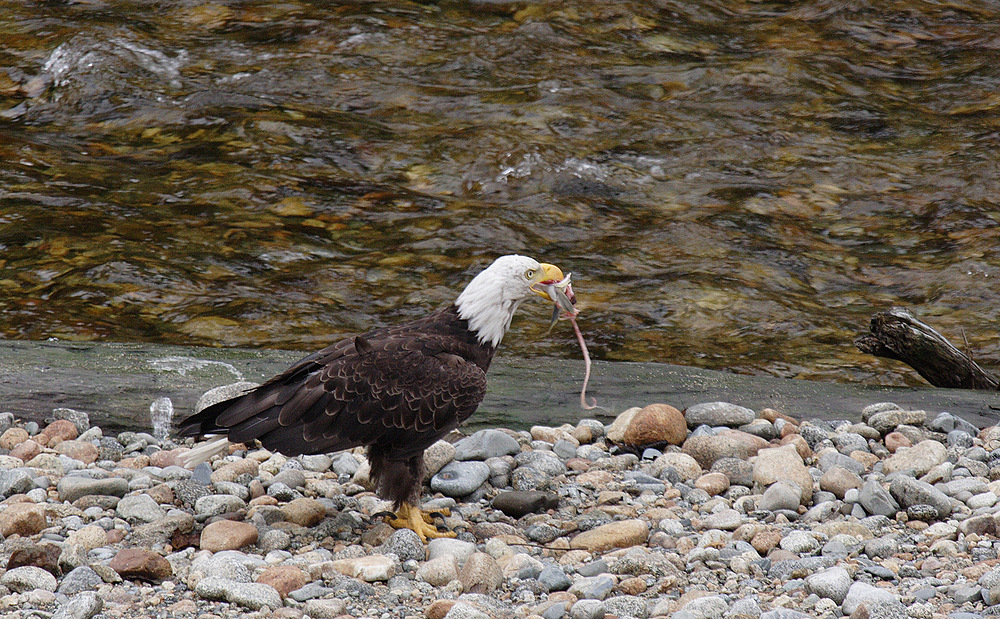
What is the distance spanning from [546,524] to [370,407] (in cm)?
102

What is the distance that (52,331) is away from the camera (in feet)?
30.7

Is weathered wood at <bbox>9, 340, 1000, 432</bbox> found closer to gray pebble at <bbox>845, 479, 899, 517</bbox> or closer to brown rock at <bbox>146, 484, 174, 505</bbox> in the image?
brown rock at <bbox>146, 484, 174, 505</bbox>

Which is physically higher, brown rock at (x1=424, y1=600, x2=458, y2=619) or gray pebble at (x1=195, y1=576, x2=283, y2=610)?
brown rock at (x1=424, y1=600, x2=458, y2=619)

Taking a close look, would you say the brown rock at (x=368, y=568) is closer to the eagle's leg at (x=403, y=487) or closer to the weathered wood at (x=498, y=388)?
the eagle's leg at (x=403, y=487)

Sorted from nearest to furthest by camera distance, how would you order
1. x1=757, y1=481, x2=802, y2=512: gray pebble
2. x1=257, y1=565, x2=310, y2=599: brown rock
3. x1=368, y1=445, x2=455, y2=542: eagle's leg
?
x1=257, y1=565, x2=310, y2=599: brown rock
x1=368, y1=445, x2=455, y2=542: eagle's leg
x1=757, y1=481, x2=802, y2=512: gray pebble

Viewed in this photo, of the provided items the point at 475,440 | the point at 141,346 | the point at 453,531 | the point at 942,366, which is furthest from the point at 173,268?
the point at 942,366

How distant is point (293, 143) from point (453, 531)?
27.7 ft

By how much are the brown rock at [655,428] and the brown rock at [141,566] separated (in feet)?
9.46

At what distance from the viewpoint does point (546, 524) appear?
5.14m

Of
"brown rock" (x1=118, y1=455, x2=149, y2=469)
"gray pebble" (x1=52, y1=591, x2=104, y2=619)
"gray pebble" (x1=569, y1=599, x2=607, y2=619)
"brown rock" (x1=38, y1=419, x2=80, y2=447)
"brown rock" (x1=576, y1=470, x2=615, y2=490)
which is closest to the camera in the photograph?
"gray pebble" (x1=52, y1=591, x2=104, y2=619)

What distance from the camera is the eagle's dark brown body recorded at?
5.00m

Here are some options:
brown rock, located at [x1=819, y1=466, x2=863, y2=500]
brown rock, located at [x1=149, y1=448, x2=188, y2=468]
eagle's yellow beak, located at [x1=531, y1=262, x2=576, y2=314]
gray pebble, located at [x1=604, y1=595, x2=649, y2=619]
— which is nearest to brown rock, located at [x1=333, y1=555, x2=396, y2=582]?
gray pebble, located at [x1=604, y1=595, x2=649, y2=619]

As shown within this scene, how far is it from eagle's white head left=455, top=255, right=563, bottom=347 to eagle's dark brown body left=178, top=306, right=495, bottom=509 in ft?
0.80

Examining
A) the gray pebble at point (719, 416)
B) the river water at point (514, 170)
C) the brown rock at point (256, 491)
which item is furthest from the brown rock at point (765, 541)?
the river water at point (514, 170)
